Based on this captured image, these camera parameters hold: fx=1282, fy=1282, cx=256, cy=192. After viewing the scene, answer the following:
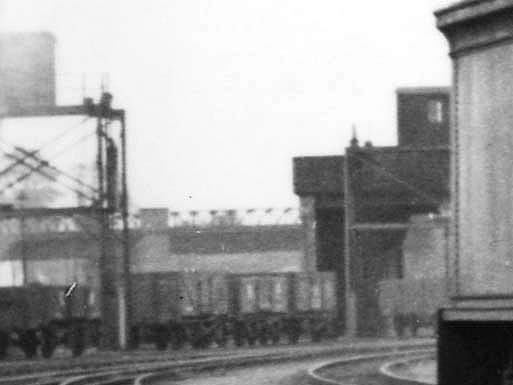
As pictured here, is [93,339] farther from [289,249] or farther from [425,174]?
[289,249]

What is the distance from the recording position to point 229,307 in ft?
127

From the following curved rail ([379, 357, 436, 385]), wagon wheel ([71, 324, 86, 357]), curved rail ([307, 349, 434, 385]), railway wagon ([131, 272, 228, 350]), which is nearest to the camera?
curved rail ([379, 357, 436, 385])

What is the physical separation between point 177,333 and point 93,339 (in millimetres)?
2643

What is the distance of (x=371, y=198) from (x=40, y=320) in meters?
15.5

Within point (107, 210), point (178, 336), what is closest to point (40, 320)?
point (107, 210)

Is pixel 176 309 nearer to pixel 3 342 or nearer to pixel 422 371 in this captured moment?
pixel 3 342

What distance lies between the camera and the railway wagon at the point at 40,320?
32500 mm

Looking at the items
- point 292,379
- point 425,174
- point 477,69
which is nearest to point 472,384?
point 477,69

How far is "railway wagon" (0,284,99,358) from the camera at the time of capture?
3250cm

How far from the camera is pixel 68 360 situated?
29.8 meters

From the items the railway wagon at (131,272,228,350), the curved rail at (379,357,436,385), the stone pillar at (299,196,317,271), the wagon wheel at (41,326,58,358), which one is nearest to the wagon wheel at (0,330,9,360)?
the wagon wheel at (41,326,58,358)

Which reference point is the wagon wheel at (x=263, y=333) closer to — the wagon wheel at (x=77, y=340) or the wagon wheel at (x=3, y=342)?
the wagon wheel at (x=77, y=340)

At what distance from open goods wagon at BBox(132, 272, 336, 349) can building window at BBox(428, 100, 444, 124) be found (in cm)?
1173

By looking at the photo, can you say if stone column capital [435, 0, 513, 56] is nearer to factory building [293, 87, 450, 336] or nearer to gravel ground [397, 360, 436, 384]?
gravel ground [397, 360, 436, 384]
